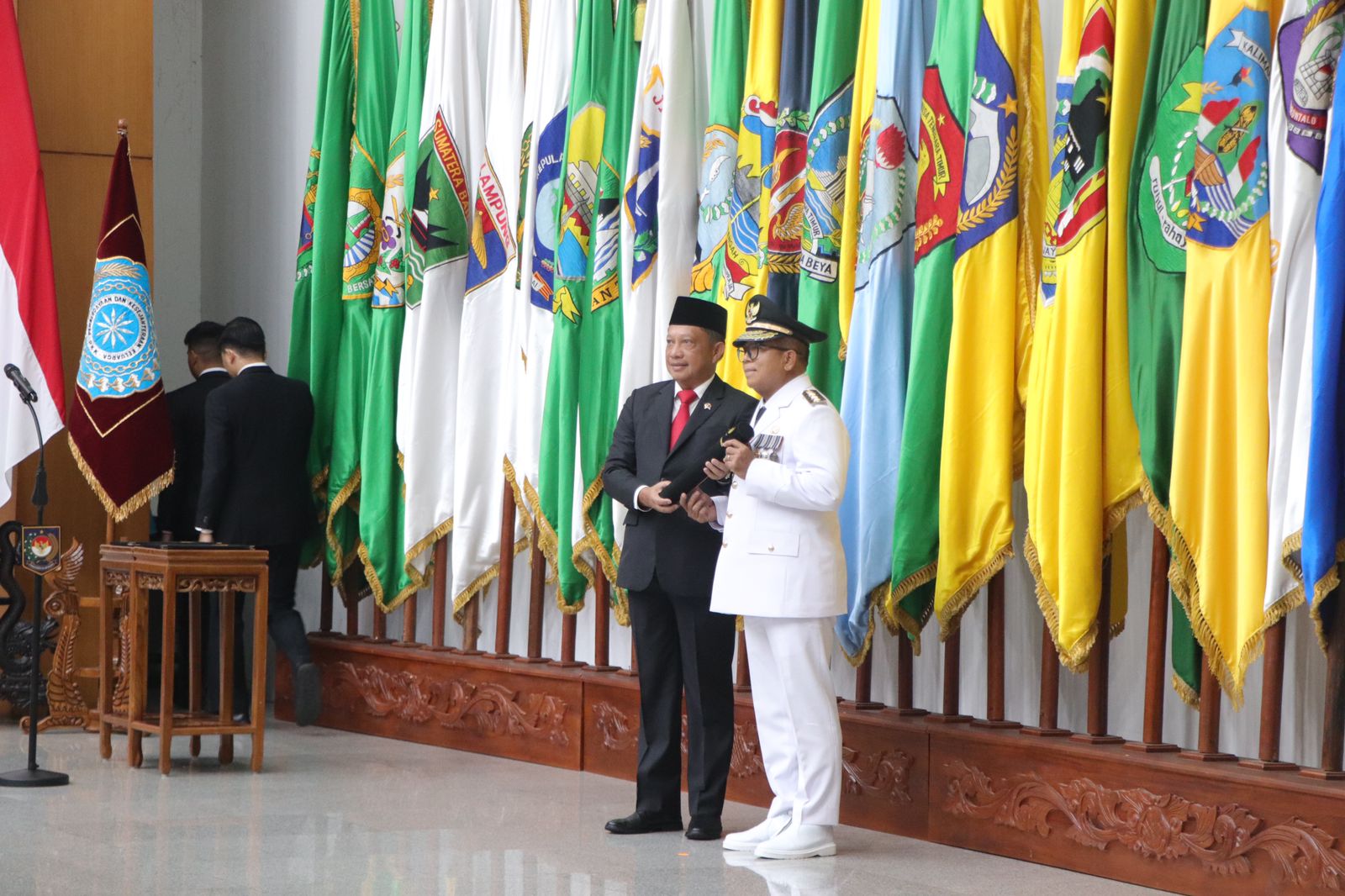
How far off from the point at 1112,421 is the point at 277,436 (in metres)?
3.46

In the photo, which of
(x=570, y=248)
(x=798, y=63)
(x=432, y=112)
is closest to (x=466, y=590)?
(x=570, y=248)

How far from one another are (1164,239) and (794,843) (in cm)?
176

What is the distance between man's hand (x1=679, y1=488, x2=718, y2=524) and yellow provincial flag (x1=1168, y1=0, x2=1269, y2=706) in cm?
115

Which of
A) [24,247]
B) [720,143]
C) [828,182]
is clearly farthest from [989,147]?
[24,247]

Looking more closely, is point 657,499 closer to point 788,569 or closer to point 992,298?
point 788,569

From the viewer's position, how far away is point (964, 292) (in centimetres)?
455

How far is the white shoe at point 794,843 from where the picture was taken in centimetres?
422

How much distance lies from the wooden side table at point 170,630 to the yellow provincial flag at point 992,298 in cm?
233

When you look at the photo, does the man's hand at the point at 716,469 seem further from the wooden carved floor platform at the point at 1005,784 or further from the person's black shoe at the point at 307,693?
the person's black shoe at the point at 307,693

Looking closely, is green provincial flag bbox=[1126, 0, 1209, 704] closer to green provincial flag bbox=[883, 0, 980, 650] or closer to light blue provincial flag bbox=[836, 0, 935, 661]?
green provincial flag bbox=[883, 0, 980, 650]

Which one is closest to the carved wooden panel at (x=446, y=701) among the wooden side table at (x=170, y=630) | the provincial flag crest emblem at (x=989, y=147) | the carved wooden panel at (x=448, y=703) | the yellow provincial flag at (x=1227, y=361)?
the carved wooden panel at (x=448, y=703)

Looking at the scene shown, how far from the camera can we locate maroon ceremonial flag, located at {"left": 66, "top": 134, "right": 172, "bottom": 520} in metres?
6.45

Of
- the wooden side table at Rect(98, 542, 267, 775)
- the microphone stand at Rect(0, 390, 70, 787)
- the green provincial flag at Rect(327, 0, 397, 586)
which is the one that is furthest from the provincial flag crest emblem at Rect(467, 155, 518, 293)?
the microphone stand at Rect(0, 390, 70, 787)

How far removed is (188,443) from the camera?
6.86m
